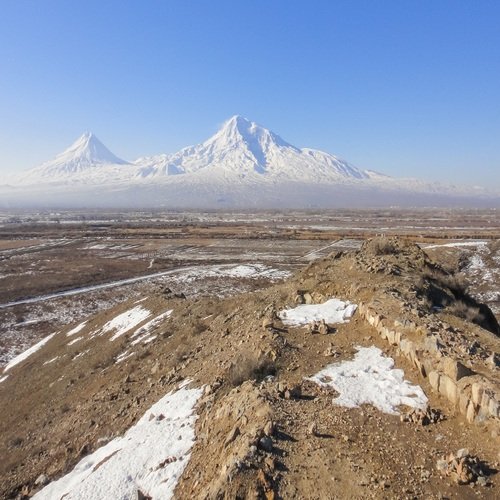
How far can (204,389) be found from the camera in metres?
10.0

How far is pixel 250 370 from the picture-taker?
9461 millimetres

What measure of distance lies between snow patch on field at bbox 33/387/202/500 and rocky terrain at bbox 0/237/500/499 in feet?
0.19

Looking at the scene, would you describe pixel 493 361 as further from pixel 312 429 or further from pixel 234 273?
pixel 234 273

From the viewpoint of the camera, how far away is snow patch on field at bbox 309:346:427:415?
802 cm

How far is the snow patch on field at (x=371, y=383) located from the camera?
802 centimetres

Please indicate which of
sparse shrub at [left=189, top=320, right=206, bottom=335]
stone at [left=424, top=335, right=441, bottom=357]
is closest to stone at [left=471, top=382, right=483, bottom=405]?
stone at [left=424, top=335, right=441, bottom=357]

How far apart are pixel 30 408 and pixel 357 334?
12533 millimetres

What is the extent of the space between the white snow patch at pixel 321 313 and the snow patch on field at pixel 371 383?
6.83ft

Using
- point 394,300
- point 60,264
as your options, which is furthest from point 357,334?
point 60,264

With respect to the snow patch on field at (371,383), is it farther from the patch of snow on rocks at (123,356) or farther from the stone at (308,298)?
the patch of snow on rocks at (123,356)

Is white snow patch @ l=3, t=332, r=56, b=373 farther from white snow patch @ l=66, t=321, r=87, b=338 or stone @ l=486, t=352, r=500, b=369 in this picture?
stone @ l=486, t=352, r=500, b=369

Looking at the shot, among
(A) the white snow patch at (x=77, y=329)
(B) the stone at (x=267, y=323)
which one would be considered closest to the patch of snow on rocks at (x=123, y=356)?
(B) the stone at (x=267, y=323)

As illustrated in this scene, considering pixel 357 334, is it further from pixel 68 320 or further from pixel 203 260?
pixel 203 260

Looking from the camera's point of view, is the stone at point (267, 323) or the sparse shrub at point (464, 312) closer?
the stone at point (267, 323)
